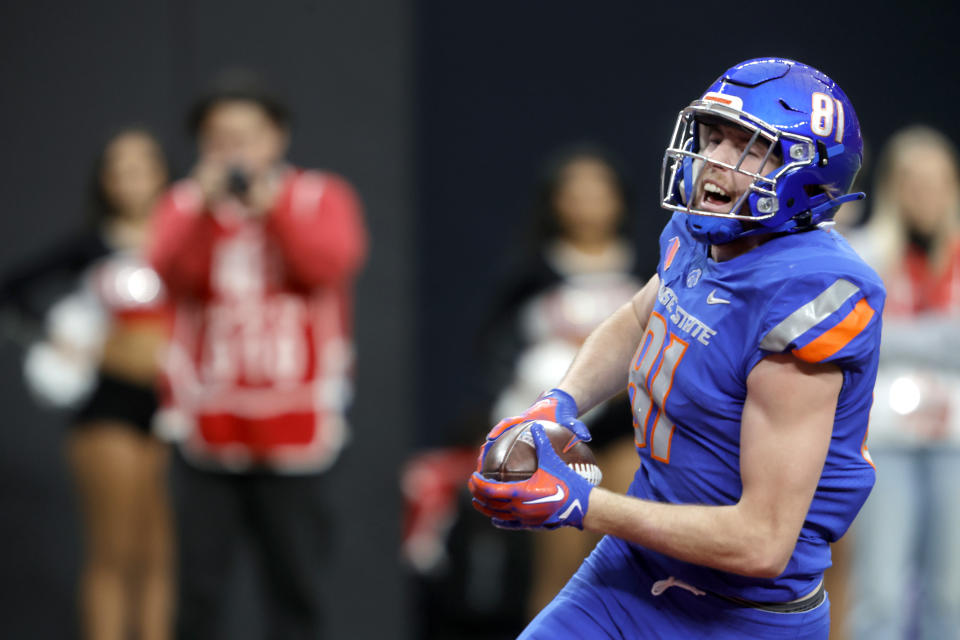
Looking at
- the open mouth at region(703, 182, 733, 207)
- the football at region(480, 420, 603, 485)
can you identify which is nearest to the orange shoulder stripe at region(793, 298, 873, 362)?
the open mouth at region(703, 182, 733, 207)

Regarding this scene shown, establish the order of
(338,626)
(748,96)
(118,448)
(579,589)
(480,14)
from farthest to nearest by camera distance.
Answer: (480,14) < (338,626) < (118,448) < (579,589) < (748,96)

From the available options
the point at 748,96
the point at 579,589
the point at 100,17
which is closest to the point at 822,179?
the point at 748,96

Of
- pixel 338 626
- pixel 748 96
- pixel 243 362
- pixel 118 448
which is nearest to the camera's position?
pixel 748 96

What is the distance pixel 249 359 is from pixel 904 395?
196cm

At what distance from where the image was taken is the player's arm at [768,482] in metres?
1.68

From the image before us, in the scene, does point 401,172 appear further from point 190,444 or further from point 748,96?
point 748,96

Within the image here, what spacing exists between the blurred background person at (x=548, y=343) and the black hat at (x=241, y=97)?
1041 millimetres

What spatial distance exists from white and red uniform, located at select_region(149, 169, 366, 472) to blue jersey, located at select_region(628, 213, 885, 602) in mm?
1717

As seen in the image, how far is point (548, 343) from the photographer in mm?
3973

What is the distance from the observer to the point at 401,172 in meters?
4.39

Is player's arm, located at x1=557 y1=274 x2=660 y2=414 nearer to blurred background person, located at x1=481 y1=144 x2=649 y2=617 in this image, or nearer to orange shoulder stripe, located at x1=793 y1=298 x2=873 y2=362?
orange shoulder stripe, located at x1=793 y1=298 x2=873 y2=362

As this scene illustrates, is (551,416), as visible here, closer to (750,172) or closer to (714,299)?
(714,299)

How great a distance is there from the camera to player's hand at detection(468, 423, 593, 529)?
5.71ft

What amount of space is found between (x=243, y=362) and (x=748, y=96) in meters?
2.05
